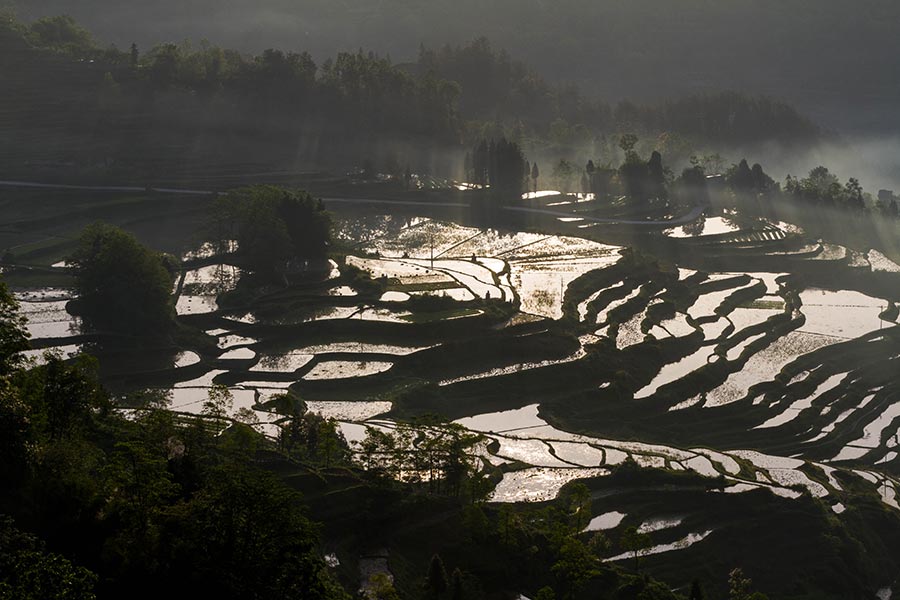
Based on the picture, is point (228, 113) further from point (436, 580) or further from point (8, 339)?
point (436, 580)

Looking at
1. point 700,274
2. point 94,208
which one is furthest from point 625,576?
point 94,208

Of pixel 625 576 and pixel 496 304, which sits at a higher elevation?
pixel 496 304

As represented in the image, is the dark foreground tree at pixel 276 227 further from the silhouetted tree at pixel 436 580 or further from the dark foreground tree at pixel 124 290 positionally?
the silhouetted tree at pixel 436 580

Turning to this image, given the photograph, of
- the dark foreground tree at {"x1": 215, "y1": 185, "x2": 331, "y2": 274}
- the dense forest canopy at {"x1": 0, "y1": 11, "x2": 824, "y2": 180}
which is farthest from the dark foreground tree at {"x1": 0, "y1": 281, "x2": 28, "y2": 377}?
the dense forest canopy at {"x1": 0, "y1": 11, "x2": 824, "y2": 180}

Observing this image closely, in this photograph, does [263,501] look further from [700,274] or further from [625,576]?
[700,274]

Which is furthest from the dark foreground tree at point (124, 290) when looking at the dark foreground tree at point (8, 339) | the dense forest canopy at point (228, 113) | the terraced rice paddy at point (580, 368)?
the dense forest canopy at point (228, 113)

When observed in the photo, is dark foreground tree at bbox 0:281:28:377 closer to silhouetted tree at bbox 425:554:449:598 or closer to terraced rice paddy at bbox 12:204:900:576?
silhouetted tree at bbox 425:554:449:598

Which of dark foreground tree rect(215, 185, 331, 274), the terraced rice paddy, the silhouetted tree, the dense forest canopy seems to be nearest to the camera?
the silhouetted tree

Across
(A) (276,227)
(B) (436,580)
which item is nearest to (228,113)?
(A) (276,227)
